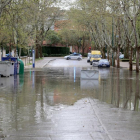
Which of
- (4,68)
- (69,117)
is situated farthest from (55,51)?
(69,117)

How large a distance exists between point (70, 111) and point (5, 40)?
28.1 metres

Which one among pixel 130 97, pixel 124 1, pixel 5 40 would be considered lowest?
pixel 130 97

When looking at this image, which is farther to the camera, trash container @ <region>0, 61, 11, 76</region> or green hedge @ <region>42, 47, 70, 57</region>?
green hedge @ <region>42, 47, 70, 57</region>

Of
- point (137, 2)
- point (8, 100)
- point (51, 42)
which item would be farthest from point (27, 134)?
point (51, 42)

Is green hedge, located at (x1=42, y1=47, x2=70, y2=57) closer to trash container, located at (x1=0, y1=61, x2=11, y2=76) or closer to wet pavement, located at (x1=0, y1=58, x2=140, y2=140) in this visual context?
trash container, located at (x1=0, y1=61, x2=11, y2=76)

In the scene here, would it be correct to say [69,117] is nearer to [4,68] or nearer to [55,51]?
[4,68]

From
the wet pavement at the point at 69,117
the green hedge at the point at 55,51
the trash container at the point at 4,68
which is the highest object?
the green hedge at the point at 55,51

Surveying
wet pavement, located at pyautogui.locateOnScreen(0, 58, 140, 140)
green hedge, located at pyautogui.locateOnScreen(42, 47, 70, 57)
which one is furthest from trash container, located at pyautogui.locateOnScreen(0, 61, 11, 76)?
green hedge, located at pyautogui.locateOnScreen(42, 47, 70, 57)

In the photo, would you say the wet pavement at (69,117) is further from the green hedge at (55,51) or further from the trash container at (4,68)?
the green hedge at (55,51)

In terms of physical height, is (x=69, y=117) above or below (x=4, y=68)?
below

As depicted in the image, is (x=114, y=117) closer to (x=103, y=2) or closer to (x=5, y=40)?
(x=103, y=2)

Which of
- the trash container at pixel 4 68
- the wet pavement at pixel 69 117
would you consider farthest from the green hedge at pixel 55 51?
the wet pavement at pixel 69 117

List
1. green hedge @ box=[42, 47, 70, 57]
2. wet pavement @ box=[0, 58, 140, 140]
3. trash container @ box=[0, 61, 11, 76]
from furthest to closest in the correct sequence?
green hedge @ box=[42, 47, 70, 57], trash container @ box=[0, 61, 11, 76], wet pavement @ box=[0, 58, 140, 140]

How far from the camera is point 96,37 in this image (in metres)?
57.5
